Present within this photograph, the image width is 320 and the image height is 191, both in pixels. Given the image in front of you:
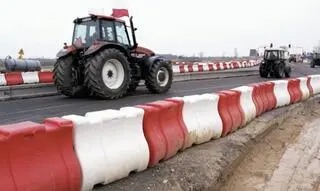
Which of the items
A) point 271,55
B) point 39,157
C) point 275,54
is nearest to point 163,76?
point 39,157

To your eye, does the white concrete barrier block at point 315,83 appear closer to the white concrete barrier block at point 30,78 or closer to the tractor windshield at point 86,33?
the tractor windshield at point 86,33

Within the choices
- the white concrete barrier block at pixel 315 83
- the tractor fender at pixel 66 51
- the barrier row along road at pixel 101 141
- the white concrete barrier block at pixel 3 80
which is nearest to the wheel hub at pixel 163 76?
the tractor fender at pixel 66 51

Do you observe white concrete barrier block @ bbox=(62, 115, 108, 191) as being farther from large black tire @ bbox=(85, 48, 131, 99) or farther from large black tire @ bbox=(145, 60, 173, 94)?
large black tire @ bbox=(145, 60, 173, 94)

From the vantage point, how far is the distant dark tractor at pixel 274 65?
87.6 feet

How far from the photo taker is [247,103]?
921 cm

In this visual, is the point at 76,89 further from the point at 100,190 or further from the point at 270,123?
the point at 100,190

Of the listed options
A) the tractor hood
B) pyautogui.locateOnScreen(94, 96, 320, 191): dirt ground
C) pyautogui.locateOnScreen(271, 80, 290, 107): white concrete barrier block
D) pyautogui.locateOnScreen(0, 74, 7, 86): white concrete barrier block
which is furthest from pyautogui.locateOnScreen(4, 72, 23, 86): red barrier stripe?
pyautogui.locateOnScreen(94, 96, 320, 191): dirt ground

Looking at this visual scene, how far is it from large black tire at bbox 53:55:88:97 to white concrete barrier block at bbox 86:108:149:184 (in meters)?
7.47

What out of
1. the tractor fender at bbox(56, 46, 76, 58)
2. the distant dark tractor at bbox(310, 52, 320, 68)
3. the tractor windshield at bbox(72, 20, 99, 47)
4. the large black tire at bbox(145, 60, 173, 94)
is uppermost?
the tractor windshield at bbox(72, 20, 99, 47)

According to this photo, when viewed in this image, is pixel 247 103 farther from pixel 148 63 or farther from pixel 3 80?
pixel 3 80

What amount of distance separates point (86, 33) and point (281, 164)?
743 centimetres

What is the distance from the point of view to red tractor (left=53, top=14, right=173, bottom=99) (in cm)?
1173

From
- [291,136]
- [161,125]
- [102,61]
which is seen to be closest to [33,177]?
[161,125]

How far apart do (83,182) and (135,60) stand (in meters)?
9.32
